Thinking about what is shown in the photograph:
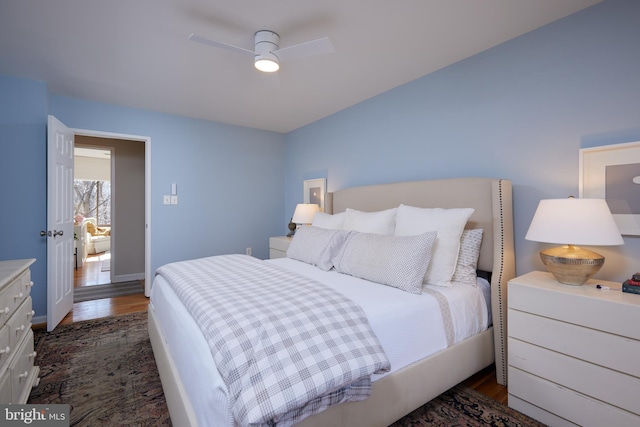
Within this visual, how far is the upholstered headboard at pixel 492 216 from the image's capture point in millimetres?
1948

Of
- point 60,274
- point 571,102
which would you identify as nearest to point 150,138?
point 60,274

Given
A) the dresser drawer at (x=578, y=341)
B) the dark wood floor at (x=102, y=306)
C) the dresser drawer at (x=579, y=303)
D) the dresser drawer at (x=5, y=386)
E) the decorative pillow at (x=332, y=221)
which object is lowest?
the dark wood floor at (x=102, y=306)

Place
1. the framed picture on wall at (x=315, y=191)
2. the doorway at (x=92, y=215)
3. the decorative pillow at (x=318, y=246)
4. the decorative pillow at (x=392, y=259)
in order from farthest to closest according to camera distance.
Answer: the doorway at (x=92, y=215) < the framed picture on wall at (x=315, y=191) < the decorative pillow at (x=318, y=246) < the decorative pillow at (x=392, y=259)

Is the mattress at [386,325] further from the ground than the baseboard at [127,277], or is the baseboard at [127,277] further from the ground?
the mattress at [386,325]

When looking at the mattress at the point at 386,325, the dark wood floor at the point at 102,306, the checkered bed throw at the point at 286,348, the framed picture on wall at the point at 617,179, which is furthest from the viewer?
the dark wood floor at the point at 102,306

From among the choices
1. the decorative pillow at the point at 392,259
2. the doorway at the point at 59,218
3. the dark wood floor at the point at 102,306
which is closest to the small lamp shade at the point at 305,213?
the decorative pillow at the point at 392,259

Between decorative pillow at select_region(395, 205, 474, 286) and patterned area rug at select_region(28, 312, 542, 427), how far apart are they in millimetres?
718

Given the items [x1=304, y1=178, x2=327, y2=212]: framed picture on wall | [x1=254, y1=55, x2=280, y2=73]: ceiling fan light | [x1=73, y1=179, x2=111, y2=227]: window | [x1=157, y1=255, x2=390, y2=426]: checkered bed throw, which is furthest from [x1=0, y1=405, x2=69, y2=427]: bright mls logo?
[x1=73, y1=179, x2=111, y2=227]: window

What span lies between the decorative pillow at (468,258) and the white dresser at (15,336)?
2.52 m

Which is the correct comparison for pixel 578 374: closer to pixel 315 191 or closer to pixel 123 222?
pixel 315 191

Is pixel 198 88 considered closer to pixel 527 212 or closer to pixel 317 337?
pixel 317 337

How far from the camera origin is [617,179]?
1721 mm

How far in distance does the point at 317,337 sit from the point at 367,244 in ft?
3.36

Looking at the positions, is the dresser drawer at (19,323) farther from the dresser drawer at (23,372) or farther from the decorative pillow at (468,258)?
the decorative pillow at (468,258)
